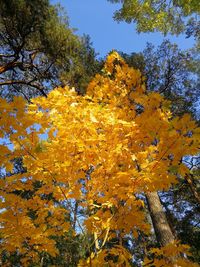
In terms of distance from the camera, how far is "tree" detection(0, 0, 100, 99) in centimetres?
721

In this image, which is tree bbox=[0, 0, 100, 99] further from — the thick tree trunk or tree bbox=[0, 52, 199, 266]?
tree bbox=[0, 52, 199, 266]

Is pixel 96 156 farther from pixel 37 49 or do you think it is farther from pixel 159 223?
pixel 37 49

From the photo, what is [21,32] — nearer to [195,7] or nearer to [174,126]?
[195,7]

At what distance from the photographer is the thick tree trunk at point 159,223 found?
5.25 metres

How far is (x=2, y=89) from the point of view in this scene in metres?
8.33

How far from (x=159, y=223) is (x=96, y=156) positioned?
3.52 m

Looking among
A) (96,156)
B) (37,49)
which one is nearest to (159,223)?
(96,156)

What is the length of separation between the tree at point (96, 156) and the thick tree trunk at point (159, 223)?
2854 millimetres

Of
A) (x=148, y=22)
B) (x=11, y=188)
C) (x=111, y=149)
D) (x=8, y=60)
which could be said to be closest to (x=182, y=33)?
(x=148, y=22)

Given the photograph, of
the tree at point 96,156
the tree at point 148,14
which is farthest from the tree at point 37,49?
the tree at point 96,156

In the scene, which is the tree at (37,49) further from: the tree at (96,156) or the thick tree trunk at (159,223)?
the tree at (96,156)

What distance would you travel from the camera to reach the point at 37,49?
7789 mm

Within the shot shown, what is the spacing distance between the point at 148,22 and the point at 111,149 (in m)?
5.40

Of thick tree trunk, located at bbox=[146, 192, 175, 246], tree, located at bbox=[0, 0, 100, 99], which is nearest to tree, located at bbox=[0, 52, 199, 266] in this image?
thick tree trunk, located at bbox=[146, 192, 175, 246]
